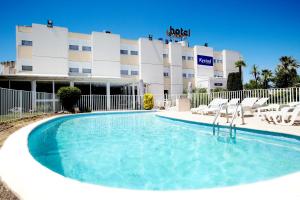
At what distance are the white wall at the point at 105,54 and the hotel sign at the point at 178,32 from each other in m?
14.0

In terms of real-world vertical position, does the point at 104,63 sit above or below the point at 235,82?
above

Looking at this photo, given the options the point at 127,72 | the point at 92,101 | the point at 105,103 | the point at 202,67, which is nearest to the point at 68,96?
the point at 92,101

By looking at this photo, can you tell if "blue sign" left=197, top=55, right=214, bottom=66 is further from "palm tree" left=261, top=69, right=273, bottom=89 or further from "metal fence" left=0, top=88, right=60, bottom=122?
"metal fence" left=0, top=88, right=60, bottom=122

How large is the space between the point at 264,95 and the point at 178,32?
3104cm

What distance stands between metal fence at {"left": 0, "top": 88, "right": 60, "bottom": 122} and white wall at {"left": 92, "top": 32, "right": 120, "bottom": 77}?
41.5 ft

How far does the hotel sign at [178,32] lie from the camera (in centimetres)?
4234

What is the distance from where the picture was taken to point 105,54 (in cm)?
3092

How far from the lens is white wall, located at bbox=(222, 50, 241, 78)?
1718 inches

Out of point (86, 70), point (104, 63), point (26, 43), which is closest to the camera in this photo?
point (26, 43)

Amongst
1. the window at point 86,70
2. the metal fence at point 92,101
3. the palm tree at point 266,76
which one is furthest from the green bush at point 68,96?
the palm tree at point 266,76

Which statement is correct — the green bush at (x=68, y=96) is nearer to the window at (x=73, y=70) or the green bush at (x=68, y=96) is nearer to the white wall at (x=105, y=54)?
the window at (x=73, y=70)

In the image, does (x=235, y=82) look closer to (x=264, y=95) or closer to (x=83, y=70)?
(x=264, y=95)

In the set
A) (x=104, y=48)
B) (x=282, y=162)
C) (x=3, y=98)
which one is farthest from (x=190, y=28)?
(x=282, y=162)

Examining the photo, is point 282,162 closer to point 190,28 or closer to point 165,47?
point 165,47
